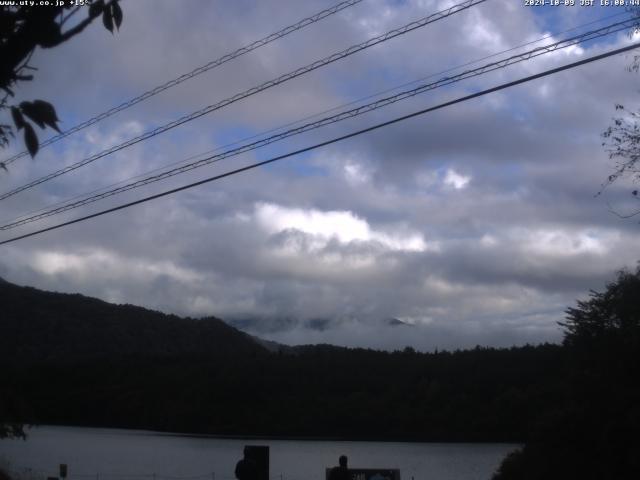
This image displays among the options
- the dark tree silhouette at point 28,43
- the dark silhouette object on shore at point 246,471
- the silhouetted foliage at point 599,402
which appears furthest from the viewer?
the silhouetted foliage at point 599,402

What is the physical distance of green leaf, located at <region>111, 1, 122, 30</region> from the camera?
462cm

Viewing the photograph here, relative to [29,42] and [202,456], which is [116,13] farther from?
[202,456]

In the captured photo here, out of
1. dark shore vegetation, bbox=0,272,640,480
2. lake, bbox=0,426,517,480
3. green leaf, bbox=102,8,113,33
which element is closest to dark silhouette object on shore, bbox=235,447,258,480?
green leaf, bbox=102,8,113,33

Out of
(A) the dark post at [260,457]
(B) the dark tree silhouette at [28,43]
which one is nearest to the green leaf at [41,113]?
(B) the dark tree silhouette at [28,43]

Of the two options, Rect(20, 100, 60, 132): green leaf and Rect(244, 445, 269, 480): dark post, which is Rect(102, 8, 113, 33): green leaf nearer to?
Rect(20, 100, 60, 132): green leaf

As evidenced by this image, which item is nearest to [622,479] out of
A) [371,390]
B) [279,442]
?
[279,442]

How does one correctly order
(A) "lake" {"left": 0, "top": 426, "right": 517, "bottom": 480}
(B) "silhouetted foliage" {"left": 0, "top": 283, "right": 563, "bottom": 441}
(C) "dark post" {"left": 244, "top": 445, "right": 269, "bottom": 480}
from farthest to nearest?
(B) "silhouetted foliage" {"left": 0, "top": 283, "right": 563, "bottom": 441} → (A) "lake" {"left": 0, "top": 426, "right": 517, "bottom": 480} → (C) "dark post" {"left": 244, "top": 445, "right": 269, "bottom": 480}

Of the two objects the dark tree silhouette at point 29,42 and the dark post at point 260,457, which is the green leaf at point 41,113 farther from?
the dark post at point 260,457

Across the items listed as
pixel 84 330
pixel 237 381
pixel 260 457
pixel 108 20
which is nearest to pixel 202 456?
pixel 84 330

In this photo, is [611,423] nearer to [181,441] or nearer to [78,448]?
[78,448]

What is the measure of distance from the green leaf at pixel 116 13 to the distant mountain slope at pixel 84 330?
7080 centimetres

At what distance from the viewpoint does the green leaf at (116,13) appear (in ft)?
15.2

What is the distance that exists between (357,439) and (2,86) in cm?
8825

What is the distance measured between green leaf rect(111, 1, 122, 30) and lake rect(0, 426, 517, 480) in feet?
107
